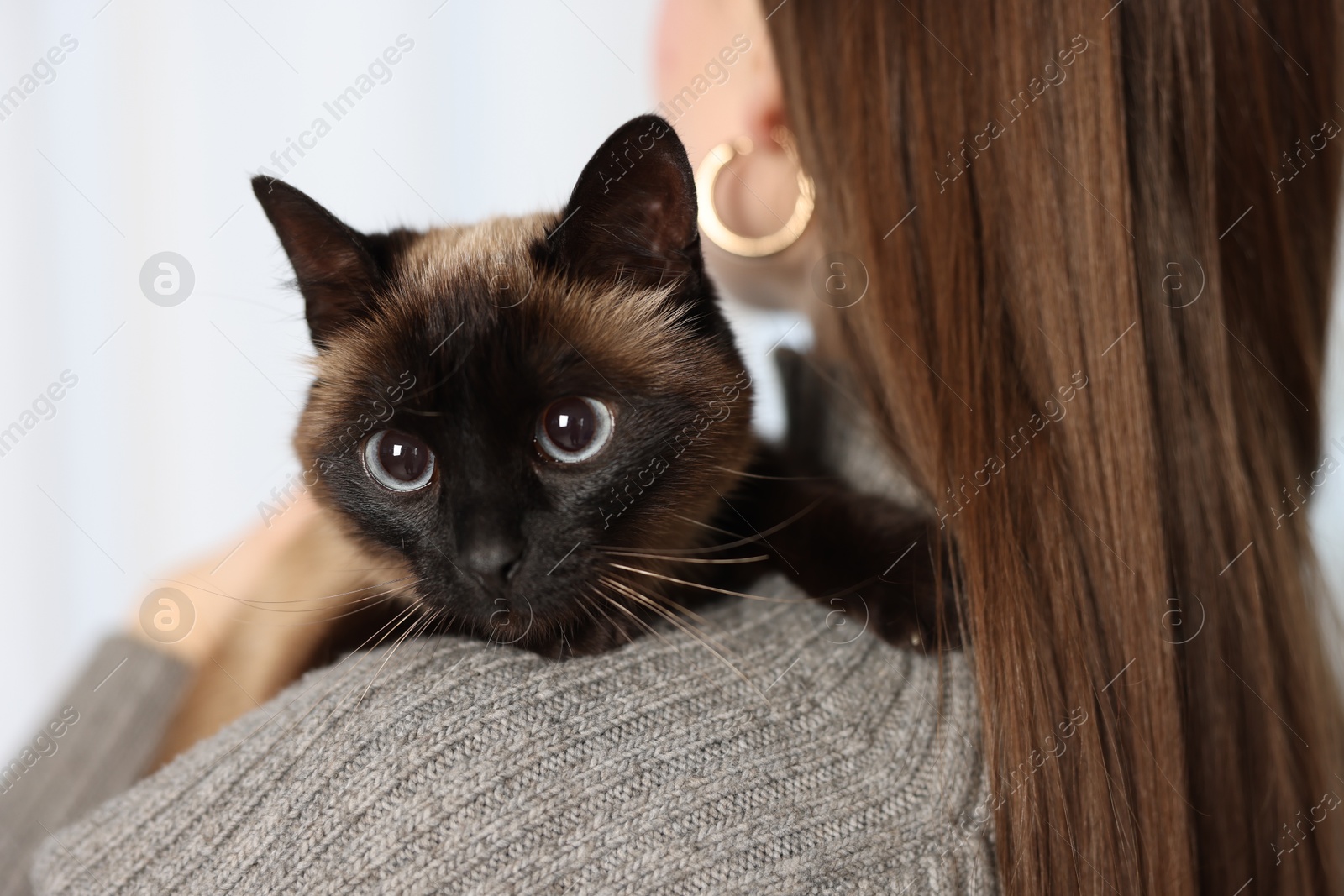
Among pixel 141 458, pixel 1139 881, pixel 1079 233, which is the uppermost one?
pixel 1079 233

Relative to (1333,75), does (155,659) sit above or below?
below

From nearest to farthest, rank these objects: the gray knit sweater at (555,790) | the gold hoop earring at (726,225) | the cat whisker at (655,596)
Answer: the gray knit sweater at (555,790) → the cat whisker at (655,596) → the gold hoop earring at (726,225)

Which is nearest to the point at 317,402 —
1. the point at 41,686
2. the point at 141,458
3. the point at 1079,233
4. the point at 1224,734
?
the point at 1079,233

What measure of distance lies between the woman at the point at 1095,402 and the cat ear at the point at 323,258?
444mm

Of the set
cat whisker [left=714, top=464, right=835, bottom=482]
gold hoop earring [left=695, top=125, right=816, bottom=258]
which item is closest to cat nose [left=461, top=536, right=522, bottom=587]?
cat whisker [left=714, top=464, right=835, bottom=482]

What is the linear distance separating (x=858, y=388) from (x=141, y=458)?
189cm

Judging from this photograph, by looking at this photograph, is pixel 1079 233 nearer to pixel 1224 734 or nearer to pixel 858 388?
pixel 858 388

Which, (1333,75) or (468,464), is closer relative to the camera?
(468,464)

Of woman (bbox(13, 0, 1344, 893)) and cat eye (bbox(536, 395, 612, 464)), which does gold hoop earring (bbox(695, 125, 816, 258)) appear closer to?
woman (bbox(13, 0, 1344, 893))

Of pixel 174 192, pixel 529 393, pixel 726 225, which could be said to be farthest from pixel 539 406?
pixel 174 192

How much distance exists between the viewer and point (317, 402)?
865 mm

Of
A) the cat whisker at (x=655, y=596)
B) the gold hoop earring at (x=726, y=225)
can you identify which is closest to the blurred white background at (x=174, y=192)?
the gold hoop earring at (x=726, y=225)

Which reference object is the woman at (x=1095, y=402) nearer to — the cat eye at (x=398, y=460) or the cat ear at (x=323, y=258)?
the cat eye at (x=398, y=460)

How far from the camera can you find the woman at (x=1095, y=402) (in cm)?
81
